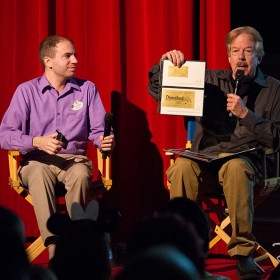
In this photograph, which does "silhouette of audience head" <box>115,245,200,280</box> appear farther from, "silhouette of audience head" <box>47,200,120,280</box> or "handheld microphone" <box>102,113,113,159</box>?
"handheld microphone" <box>102,113,113,159</box>

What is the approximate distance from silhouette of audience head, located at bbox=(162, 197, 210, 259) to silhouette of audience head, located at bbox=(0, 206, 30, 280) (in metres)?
0.57

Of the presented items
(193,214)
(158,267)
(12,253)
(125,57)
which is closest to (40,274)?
(12,253)

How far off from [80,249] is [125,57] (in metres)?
2.97

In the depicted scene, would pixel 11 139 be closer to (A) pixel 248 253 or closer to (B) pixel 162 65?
(B) pixel 162 65

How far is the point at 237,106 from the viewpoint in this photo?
11.4ft

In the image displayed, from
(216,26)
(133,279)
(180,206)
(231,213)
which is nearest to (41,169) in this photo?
(231,213)

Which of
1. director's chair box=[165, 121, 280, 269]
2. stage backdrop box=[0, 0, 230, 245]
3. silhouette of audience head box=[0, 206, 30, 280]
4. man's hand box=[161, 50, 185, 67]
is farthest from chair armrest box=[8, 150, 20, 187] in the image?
silhouette of audience head box=[0, 206, 30, 280]

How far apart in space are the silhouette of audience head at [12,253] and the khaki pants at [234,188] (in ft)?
6.89

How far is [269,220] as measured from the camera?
15.6 ft

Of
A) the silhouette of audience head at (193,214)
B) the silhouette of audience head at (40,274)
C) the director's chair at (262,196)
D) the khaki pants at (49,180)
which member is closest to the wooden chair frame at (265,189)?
the director's chair at (262,196)

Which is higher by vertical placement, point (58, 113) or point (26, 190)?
point (58, 113)

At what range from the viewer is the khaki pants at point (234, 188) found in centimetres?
338

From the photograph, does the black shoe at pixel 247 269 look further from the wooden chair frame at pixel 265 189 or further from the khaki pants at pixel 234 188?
the wooden chair frame at pixel 265 189

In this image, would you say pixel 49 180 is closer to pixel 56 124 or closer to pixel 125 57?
pixel 56 124
